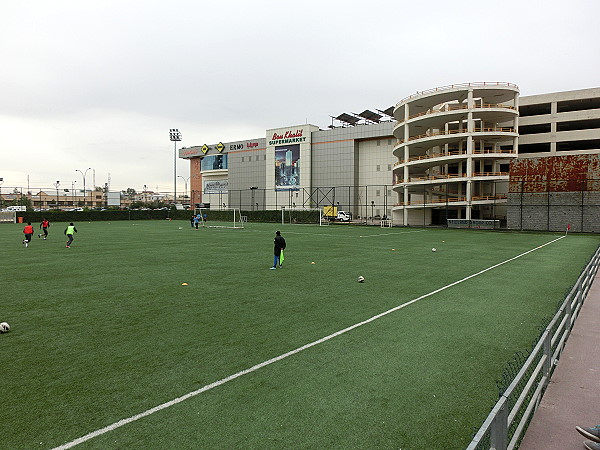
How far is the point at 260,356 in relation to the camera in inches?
268

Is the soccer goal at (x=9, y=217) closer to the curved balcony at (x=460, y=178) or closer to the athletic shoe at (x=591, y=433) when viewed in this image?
the curved balcony at (x=460, y=178)

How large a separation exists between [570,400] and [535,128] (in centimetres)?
6773

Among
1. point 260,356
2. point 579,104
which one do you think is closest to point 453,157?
point 579,104

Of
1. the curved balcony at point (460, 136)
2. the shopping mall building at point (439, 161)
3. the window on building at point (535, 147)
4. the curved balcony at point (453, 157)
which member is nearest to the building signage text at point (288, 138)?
Result: the shopping mall building at point (439, 161)

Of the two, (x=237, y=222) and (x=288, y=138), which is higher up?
(x=288, y=138)

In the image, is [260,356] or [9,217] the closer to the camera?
[260,356]

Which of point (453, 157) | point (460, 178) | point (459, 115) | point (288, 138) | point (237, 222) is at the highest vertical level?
point (288, 138)

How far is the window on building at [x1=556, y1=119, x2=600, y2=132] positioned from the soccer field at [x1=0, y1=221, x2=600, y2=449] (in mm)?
56666

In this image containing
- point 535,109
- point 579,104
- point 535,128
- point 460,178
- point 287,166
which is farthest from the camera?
point 287,166

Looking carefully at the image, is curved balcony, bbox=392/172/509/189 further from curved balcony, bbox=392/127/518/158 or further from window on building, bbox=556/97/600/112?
window on building, bbox=556/97/600/112

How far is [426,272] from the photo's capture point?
15602 mm

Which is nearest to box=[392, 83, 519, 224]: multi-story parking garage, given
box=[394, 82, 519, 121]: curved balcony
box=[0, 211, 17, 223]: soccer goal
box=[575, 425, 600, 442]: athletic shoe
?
box=[394, 82, 519, 121]: curved balcony

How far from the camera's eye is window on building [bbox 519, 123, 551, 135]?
2376 inches

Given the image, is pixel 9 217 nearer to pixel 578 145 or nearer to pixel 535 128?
pixel 535 128
